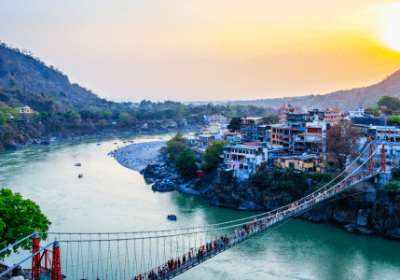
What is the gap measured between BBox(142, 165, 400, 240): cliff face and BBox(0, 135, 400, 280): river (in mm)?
359

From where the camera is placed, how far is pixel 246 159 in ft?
52.4

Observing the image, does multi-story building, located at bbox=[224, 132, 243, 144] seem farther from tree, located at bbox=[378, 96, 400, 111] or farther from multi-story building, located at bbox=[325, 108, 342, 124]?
tree, located at bbox=[378, 96, 400, 111]

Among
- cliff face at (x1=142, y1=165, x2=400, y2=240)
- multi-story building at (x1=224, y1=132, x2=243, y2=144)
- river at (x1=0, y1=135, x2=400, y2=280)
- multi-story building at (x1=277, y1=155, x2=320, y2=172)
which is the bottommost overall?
river at (x1=0, y1=135, x2=400, y2=280)

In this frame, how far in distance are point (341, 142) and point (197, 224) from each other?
659 cm

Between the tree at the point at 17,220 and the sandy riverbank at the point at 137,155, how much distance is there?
587 inches

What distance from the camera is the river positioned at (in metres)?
10.2

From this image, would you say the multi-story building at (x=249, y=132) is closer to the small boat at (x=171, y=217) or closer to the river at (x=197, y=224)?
the river at (x=197, y=224)

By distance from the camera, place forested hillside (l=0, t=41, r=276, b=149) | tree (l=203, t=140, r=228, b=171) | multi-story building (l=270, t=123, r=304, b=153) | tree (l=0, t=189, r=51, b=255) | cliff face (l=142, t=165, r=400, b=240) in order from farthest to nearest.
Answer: forested hillside (l=0, t=41, r=276, b=149), tree (l=203, t=140, r=228, b=171), multi-story building (l=270, t=123, r=304, b=153), cliff face (l=142, t=165, r=400, b=240), tree (l=0, t=189, r=51, b=255)

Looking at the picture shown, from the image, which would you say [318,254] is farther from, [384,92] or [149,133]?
[384,92]

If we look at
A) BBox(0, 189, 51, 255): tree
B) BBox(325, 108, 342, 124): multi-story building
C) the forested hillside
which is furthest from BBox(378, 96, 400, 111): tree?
the forested hillside

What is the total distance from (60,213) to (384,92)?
72768 mm

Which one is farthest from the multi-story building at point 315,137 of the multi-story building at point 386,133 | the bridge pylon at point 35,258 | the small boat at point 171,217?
the bridge pylon at point 35,258

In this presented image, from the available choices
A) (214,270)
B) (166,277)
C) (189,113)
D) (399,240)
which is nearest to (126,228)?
(214,270)

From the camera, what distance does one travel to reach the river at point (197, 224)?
1017 cm
